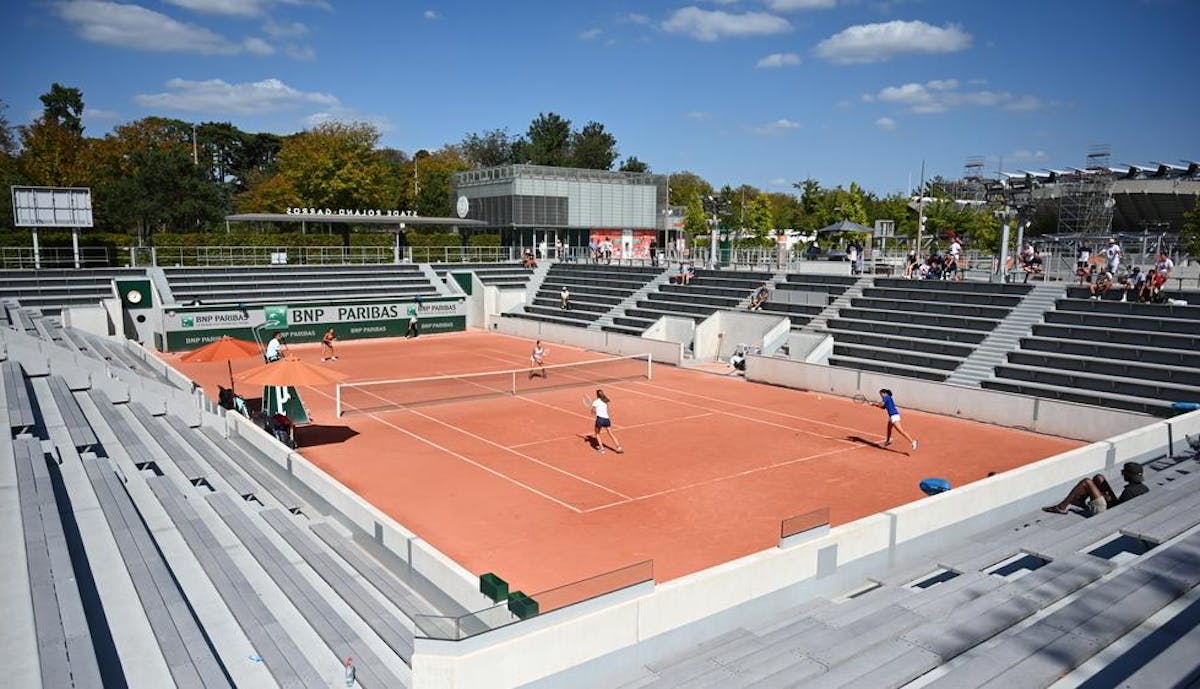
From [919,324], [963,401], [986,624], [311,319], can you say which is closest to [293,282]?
[311,319]

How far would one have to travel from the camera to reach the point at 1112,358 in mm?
24500

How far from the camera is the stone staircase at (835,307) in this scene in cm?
3238

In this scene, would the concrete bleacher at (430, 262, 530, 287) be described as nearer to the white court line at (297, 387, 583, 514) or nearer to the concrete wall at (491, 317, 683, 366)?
the concrete wall at (491, 317, 683, 366)

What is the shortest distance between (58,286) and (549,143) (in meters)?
70.4

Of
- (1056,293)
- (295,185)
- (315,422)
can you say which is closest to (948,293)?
(1056,293)

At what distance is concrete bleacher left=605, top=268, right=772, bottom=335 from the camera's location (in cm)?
3756

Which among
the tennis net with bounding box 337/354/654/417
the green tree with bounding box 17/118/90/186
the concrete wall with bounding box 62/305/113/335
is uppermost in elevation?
the green tree with bounding box 17/118/90/186

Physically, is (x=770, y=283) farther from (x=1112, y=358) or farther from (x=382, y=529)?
(x=382, y=529)

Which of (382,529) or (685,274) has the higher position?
(685,274)

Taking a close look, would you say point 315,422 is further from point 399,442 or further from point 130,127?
point 130,127

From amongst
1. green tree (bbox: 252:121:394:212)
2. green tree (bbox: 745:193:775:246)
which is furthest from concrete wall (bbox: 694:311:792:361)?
green tree (bbox: 252:121:394:212)

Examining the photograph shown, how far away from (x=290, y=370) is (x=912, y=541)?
42.7ft

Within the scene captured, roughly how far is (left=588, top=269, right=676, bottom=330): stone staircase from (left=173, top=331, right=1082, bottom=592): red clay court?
1285 centimetres

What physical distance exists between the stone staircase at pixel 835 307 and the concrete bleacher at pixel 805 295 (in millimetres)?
229
